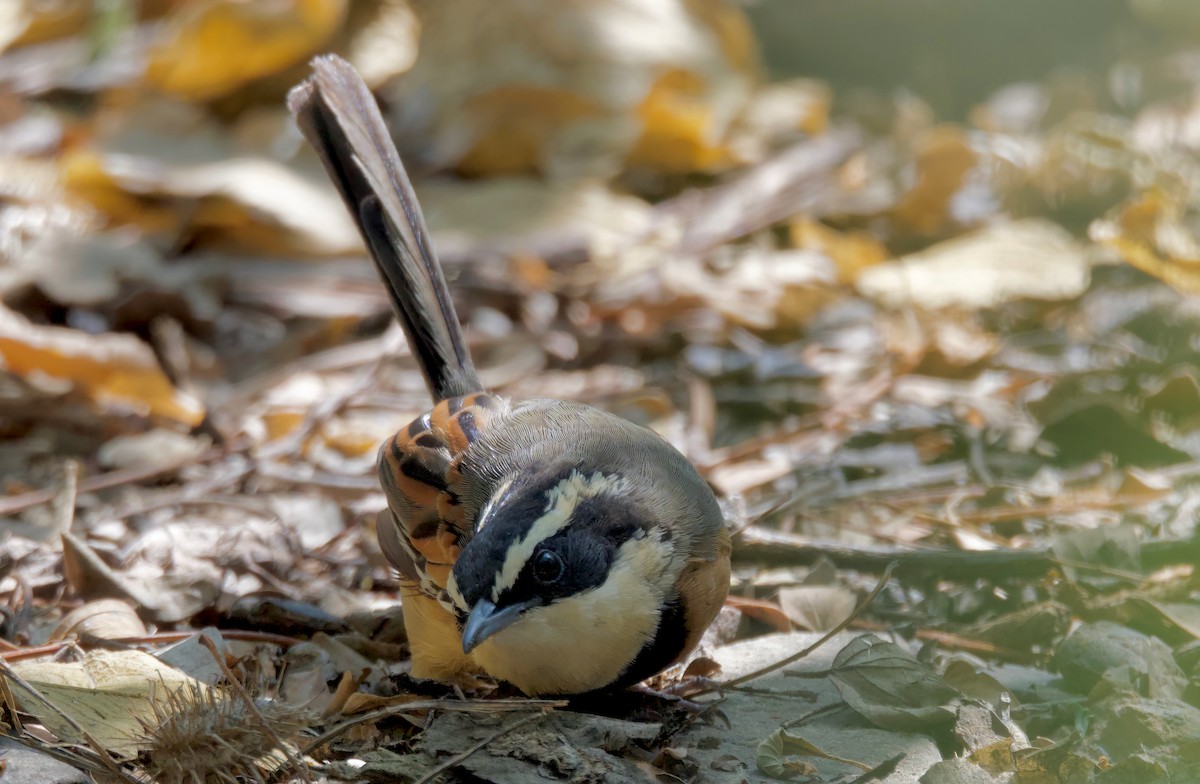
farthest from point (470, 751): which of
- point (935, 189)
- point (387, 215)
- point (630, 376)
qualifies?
point (935, 189)

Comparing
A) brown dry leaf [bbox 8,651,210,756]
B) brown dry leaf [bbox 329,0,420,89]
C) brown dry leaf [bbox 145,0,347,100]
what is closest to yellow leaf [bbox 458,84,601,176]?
brown dry leaf [bbox 329,0,420,89]

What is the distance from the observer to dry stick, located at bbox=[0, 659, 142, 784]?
8.77ft

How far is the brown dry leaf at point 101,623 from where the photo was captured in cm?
346

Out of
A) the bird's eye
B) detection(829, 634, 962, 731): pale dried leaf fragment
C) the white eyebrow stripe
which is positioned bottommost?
detection(829, 634, 962, 731): pale dried leaf fragment

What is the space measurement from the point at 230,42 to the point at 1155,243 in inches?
181

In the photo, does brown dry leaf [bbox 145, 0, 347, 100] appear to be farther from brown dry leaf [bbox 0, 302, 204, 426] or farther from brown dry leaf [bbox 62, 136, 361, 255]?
brown dry leaf [bbox 0, 302, 204, 426]

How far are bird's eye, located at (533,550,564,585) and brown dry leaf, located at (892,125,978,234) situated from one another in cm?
460

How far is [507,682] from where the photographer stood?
3197 mm

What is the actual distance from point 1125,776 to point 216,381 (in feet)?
13.7

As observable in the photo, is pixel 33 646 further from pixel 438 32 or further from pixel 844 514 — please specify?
pixel 438 32

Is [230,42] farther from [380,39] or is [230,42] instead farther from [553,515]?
[553,515]

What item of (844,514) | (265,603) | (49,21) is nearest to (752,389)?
(844,514)

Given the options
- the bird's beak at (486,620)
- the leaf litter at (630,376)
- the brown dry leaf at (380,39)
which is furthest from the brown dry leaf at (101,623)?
the brown dry leaf at (380,39)

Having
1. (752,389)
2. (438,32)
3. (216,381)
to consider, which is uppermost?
(438,32)
